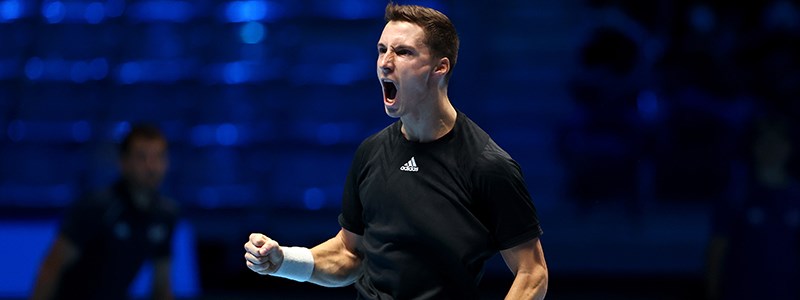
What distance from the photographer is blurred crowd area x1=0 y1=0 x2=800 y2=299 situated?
24.9 ft

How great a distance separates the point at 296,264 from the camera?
3.30m

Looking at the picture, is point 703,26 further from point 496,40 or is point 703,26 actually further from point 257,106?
point 257,106

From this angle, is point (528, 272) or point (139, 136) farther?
point (139, 136)

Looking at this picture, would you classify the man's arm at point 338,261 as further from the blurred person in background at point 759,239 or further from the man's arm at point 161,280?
the blurred person in background at point 759,239

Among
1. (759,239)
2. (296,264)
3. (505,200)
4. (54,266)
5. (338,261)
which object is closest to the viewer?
(505,200)

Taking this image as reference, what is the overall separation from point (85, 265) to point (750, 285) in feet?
11.9

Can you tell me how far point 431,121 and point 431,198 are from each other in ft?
0.78

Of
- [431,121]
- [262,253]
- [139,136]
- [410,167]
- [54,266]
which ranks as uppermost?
[139,136]

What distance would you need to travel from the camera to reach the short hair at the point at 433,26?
3.12m

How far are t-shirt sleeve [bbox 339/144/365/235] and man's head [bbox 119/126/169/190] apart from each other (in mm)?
2310

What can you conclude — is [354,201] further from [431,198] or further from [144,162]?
[144,162]

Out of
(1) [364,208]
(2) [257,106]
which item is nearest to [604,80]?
(2) [257,106]

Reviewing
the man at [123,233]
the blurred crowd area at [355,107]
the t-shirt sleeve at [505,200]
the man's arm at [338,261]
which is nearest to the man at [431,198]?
the t-shirt sleeve at [505,200]

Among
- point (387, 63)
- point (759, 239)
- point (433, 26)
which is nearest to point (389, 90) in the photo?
point (387, 63)
